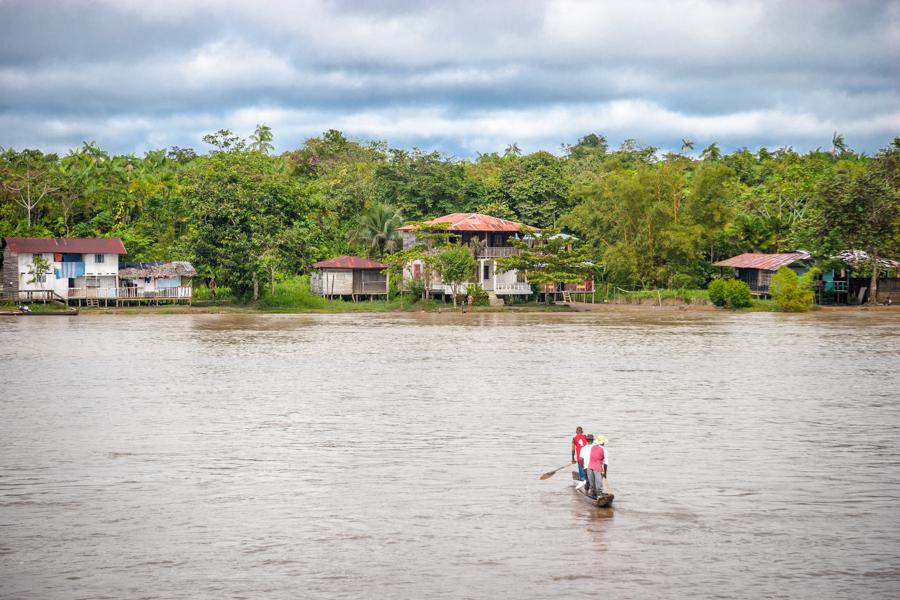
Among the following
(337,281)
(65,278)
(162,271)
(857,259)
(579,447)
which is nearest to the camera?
(579,447)

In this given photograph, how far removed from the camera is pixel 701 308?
68625mm

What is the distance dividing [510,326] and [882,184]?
87.3 feet

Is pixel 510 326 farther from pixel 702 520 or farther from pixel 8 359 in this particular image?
pixel 702 520

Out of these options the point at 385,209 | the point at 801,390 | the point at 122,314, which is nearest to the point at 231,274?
the point at 122,314

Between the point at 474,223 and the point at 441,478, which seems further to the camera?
the point at 474,223

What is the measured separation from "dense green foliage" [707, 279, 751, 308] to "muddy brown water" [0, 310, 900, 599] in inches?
1008

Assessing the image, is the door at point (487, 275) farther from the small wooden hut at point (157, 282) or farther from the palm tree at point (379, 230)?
the small wooden hut at point (157, 282)

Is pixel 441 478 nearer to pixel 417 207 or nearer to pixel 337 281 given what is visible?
pixel 337 281

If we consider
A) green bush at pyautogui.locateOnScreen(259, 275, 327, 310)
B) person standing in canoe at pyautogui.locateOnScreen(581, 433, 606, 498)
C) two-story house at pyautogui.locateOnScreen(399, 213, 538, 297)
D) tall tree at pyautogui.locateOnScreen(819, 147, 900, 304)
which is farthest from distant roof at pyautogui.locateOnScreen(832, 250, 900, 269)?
person standing in canoe at pyautogui.locateOnScreen(581, 433, 606, 498)

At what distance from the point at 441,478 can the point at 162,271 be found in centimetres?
5096

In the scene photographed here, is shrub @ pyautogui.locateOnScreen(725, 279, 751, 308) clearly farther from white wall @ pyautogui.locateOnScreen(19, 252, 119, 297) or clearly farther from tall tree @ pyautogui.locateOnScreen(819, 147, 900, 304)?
white wall @ pyautogui.locateOnScreen(19, 252, 119, 297)

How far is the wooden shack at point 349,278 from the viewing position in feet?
223

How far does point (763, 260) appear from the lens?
67812 mm

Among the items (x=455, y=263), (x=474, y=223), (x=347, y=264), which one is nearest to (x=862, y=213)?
(x=474, y=223)
